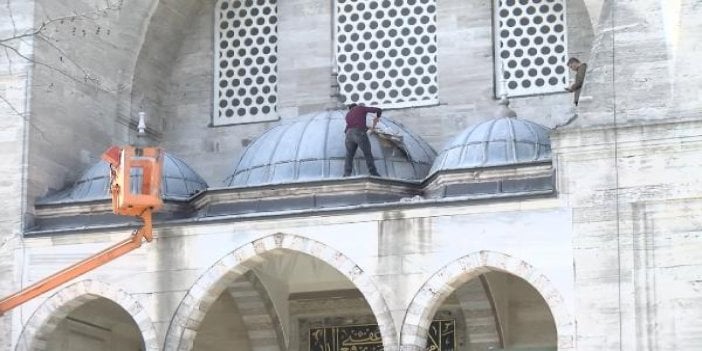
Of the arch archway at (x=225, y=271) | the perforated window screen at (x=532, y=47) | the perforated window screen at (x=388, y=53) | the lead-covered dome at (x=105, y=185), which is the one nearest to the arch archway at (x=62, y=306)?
the arch archway at (x=225, y=271)

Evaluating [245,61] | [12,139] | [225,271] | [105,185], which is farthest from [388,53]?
[12,139]

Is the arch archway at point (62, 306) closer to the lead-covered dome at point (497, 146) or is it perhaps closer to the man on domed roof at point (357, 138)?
the man on domed roof at point (357, 138)

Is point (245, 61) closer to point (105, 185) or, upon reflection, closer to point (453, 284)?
point (105, 185)

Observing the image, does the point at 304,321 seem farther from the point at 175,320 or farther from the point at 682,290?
the point at 682,290

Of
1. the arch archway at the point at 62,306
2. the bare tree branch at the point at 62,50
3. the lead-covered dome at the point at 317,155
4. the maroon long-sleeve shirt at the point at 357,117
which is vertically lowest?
the arch archway at the point at 62,306

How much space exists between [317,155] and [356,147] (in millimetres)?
604

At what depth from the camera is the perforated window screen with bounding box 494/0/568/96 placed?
75.4 feet

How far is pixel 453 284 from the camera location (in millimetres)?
19516

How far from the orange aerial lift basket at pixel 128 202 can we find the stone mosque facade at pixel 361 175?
351 millimetres

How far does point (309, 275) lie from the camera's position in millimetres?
23000

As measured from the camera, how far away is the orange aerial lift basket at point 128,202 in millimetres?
20219

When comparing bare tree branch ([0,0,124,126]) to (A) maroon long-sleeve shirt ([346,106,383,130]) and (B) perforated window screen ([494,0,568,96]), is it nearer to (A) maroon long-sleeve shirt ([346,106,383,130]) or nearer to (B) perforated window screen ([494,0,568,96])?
(A) maroon long-sleeve shirt ([346,106,383,130])

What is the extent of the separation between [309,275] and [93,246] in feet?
11.1

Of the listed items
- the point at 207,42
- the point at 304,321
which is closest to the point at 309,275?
the point at 304,321
